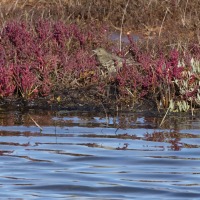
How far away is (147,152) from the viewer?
7570 mm

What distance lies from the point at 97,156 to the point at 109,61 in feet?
14.4

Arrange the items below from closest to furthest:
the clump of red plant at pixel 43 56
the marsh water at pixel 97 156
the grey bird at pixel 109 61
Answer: the marsh water at pixel 97 156
the clump of red plant at pixel 43 56
the grey bird at pixel 109 61

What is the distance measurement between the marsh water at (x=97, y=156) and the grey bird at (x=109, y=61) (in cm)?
135

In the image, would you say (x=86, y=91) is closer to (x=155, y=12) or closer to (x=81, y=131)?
(x=81, y=131)

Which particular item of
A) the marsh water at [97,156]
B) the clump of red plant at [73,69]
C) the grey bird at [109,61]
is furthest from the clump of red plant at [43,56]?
the marsh water at [97,156]

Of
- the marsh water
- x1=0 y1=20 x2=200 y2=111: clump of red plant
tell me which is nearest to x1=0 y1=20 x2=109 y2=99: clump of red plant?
x1=0 y1=20 x2=200 y2=111: clump of red plant

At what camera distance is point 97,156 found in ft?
24.2

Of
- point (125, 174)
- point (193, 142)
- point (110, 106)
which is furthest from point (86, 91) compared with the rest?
point (125, 174)

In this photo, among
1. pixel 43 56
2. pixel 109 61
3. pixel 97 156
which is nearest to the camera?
pixel 97 156

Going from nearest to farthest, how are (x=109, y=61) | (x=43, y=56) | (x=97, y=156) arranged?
(x=97, y=156), (x=43, y=56), (x=109, y=61)

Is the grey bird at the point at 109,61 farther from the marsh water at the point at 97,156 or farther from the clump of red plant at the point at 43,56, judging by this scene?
the marsh water at the point at 97,156

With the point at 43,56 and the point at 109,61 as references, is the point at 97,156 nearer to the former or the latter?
the point at 43,56

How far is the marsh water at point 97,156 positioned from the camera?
19.9ft

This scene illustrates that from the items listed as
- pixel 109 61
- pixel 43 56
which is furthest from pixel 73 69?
pixel 109 61
